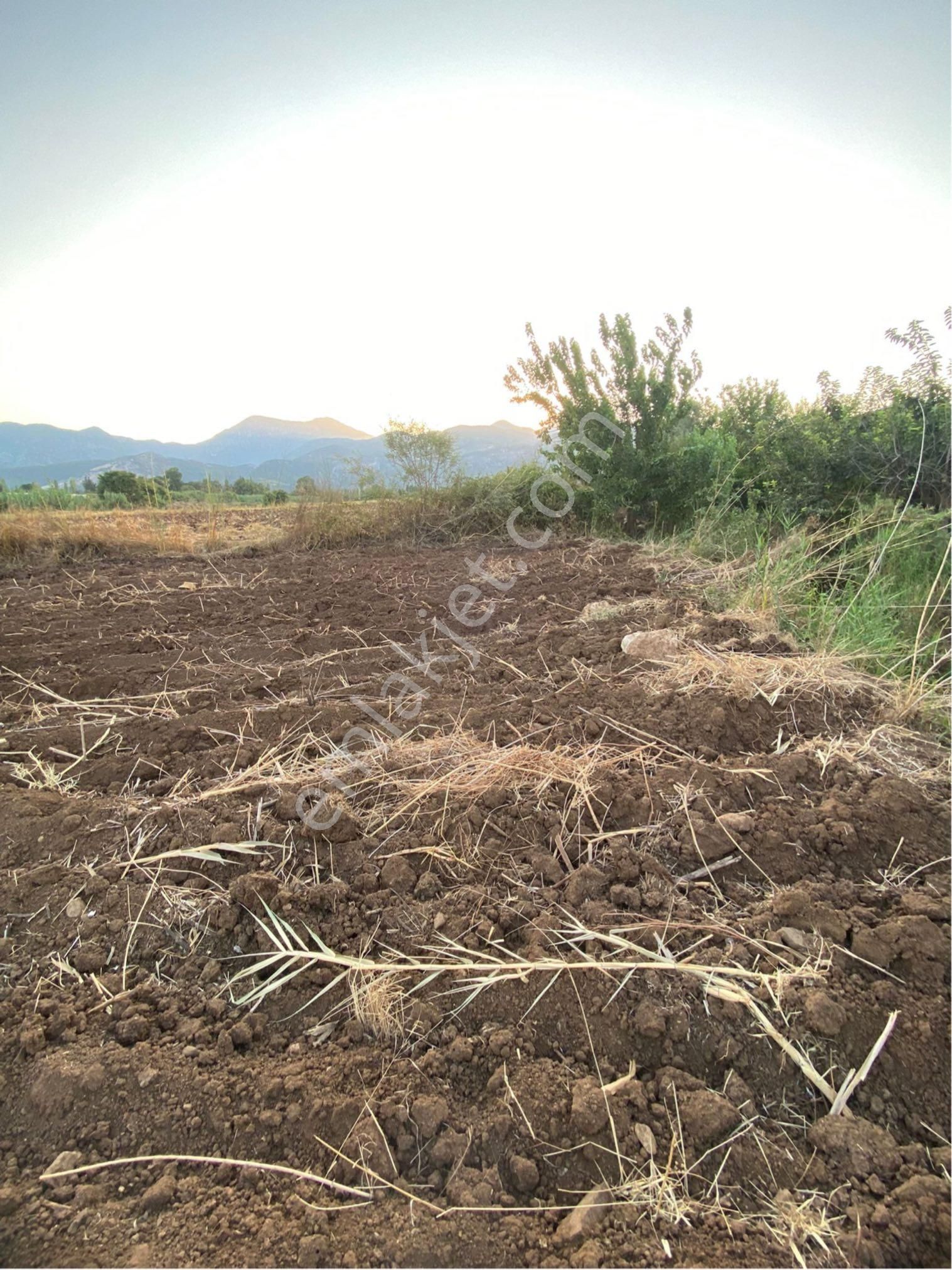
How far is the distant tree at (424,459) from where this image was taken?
754cm

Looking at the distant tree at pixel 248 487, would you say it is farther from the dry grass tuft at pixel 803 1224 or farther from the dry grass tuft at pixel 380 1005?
the dry grass tuft at pixel 803 1224

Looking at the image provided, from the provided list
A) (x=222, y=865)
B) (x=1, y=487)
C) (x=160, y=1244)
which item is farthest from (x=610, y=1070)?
(x=1, y=487)

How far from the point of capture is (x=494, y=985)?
1.32 metres

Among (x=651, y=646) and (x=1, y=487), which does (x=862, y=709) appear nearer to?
(x=651, y=646)

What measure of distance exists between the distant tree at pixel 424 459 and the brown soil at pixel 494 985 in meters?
5.35

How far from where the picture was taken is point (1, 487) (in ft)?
28.6

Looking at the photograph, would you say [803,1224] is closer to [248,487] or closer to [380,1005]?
[380,1005]

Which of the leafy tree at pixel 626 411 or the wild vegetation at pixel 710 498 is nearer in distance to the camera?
the wild vegetation at pixel 710 498

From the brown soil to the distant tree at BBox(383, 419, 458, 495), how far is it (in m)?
5.35

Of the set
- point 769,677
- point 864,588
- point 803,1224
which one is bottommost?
point 803,1224

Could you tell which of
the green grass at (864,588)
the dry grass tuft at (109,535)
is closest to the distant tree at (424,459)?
the dry grass tuft at (109,535)

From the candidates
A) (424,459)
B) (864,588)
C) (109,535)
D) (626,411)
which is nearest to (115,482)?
(109,535)

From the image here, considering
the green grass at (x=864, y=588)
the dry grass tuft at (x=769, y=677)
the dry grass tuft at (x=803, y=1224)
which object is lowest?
the dry grass tuft at (x=803, y=1224)

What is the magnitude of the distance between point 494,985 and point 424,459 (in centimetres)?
689
